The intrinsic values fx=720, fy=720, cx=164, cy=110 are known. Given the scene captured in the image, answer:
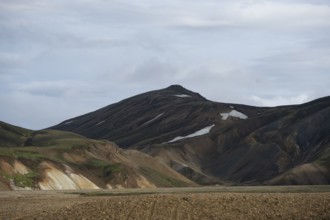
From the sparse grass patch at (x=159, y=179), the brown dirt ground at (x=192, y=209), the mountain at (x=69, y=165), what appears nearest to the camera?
the brown dirt ground at (x=192, y=209)

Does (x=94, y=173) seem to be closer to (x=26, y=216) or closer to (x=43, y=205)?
(x=43, y=205)

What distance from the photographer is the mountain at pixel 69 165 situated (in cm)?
11160

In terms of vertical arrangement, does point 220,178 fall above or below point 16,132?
below

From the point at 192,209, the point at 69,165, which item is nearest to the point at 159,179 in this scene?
the point at 69,165

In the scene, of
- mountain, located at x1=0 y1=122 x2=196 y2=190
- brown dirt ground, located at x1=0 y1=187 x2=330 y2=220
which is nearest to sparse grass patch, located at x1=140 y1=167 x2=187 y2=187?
mountain, located at x1=0 y1=122 x2=196 y2=190

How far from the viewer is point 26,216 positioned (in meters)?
39.8

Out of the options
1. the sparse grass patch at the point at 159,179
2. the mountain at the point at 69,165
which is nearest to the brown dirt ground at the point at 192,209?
the mountain at the point at 69,165

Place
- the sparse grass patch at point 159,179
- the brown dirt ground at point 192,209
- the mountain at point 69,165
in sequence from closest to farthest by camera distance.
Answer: the brown dirt ground at point 192,209 < the mountain at point 69,165 < the sparse grass patch at point 159,179

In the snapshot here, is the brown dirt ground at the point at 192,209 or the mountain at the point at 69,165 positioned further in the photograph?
the mountain at the point at 69,165

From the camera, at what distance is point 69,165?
130750mm

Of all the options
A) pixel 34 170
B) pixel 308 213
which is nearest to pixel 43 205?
pixel 308 213

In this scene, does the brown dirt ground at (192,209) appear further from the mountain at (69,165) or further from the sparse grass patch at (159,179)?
the sparse grass patch at (159,179)

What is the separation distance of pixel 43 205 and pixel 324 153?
475 ft

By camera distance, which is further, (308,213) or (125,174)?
(125,174)
